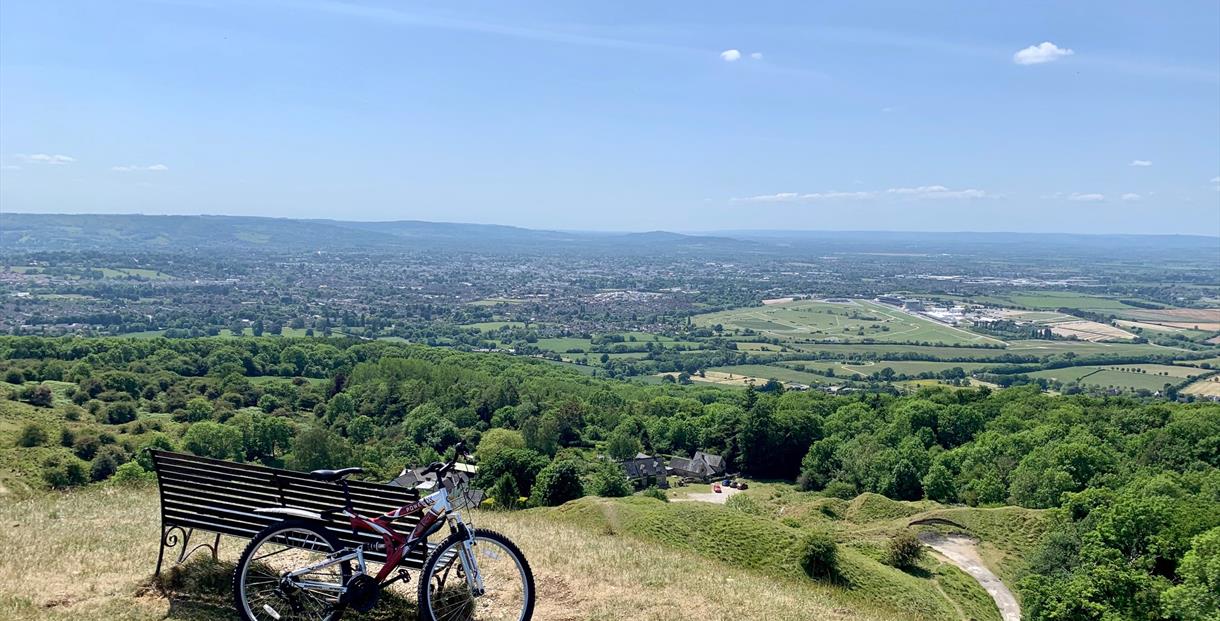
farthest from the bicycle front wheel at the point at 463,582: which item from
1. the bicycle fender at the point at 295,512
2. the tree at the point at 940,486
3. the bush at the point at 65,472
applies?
the tree at the point at 940,486

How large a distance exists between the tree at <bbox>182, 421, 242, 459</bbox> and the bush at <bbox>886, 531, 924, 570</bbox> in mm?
41908

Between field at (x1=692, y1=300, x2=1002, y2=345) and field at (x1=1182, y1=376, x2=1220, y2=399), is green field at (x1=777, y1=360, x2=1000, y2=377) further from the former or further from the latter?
field at (x1=1182, y1=376, x2=1220, y2=399)

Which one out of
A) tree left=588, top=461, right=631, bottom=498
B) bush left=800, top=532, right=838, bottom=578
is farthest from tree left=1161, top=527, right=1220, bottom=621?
tree left=588, top=461, right=631, bottom=498

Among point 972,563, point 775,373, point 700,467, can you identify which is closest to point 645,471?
point 700,467

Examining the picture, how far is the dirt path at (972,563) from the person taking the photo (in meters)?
22.0

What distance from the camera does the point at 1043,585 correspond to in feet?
63.0

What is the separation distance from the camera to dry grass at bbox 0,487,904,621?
7.84 metres

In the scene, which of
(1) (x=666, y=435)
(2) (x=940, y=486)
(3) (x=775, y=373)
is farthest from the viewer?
(3) (x=775, y=373)

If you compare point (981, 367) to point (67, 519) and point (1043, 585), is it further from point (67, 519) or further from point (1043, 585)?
point (67, 519)

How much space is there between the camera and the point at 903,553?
2128 cm

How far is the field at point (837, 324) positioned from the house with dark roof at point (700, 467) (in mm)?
83892

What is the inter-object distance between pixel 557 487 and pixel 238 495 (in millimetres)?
22841

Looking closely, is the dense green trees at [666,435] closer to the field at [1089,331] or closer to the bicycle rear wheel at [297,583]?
the bicycle rear wheel at [297,583]

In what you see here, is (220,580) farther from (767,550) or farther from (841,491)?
(841,491)
